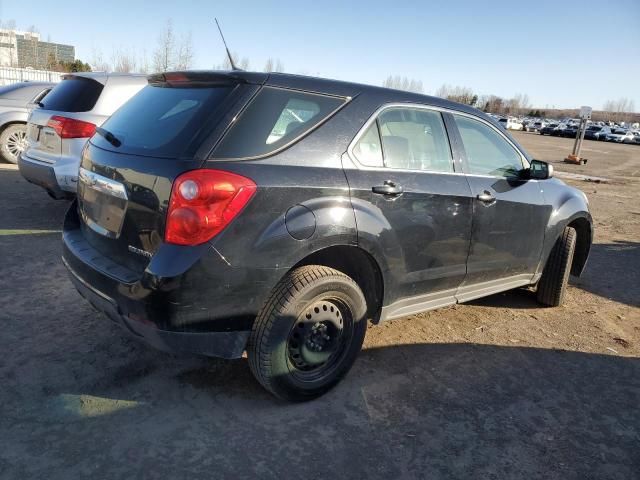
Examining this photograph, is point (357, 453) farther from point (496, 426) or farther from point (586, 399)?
point (586, 399)

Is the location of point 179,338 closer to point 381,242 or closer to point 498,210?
point 381,242

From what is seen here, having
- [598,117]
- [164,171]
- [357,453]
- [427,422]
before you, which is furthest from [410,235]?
[598,117]

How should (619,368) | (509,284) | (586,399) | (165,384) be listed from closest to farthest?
1. (165,384)
2. (586,399)
3. (619,368)
4. (509,284)

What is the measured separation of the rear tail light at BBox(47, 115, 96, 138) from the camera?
5637mm

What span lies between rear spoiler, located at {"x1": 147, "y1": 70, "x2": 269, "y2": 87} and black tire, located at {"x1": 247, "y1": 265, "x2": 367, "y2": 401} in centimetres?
109

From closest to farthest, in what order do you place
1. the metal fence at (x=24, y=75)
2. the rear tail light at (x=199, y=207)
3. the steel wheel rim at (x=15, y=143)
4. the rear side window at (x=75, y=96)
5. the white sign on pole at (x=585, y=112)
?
the rear tail light at (x=199, y=207) → the rear side window at (x=75, y=96) → the steel wheel rim at (x=15, y=143) → the white sign on pole at (x=585, y=112) → the metal fence at (x=24, y=75)

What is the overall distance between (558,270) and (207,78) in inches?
140

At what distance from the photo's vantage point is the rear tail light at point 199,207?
7.88ft

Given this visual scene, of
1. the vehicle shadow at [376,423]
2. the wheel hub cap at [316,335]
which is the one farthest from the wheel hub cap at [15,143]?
the wheel hub cap at [316,335]

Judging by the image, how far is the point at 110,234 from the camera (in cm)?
280

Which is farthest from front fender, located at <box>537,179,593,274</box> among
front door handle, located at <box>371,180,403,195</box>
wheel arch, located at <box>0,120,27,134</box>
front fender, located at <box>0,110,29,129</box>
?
wheel arch, located at <box>0,120,27,134</box>

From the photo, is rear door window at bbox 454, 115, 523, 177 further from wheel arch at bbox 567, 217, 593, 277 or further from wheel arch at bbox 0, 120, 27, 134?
wheel arch at bbox 0, 120, 27, 134

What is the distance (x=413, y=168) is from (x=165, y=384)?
2.07 m

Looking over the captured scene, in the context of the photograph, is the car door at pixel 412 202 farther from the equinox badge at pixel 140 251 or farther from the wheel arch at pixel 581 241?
the wheel arch at pixel 581 241
